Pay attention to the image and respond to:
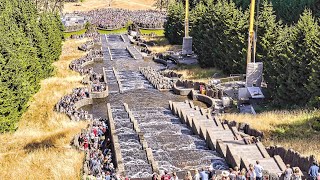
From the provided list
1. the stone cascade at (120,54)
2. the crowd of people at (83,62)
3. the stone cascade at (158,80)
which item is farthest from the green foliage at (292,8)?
the crowd of people at (83,62)

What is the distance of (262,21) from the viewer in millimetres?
46531

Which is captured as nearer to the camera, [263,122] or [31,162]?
[31,162]

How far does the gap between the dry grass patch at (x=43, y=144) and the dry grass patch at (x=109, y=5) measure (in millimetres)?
109265

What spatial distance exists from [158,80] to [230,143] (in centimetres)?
2760

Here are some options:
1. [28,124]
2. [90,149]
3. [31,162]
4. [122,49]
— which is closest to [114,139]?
[90,149]

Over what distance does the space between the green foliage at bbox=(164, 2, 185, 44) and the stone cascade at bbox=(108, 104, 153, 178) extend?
45.4m

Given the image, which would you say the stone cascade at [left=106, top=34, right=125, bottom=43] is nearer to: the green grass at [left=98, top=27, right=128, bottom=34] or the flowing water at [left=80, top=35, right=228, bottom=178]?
the green grass at [left=98, top=27, right=128, bottom=34]

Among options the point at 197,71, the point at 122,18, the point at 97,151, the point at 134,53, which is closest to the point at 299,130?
the point at 97,151

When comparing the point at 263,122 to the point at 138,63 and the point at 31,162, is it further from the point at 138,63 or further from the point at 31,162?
the point at 138,63

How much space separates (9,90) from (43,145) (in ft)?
30.1

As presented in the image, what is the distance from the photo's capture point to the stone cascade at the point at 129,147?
78.8 ft

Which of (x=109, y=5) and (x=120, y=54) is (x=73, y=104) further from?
(x=109, y=5)

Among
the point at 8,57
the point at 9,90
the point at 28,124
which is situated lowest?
the point at 28,124

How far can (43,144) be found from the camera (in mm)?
31797
